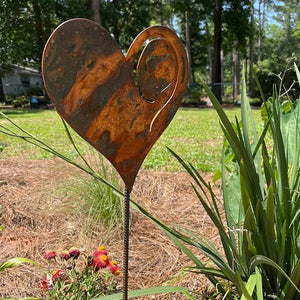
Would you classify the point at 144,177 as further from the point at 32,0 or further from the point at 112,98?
the point at 32,0

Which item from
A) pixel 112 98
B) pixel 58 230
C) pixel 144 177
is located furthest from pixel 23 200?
pixel 112 98

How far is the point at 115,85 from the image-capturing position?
3.40 ft

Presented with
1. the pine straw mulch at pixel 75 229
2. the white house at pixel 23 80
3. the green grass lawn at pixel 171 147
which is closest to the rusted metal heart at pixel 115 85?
the pine straw mulch at pixel 75 229

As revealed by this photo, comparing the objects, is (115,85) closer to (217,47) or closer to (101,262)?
(101,262)

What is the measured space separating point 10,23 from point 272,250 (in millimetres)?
19212

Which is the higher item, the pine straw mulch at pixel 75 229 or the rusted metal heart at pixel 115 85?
the rusted metal heart at pixel 115 85

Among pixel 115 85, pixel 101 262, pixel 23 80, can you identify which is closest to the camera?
pixel 115 85

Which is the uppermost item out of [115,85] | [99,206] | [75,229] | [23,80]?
[23,80]

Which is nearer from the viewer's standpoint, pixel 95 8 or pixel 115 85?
pixel 115 85

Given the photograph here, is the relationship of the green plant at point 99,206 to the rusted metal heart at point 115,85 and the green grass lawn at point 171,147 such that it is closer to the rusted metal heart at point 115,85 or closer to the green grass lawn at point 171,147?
the green grass lawn at point 171,147

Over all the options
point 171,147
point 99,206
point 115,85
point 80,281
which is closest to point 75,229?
point 99,206

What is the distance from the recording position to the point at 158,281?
1.83 metres

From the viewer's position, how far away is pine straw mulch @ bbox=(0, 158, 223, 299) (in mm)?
1827

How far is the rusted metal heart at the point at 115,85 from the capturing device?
3.09 feet
